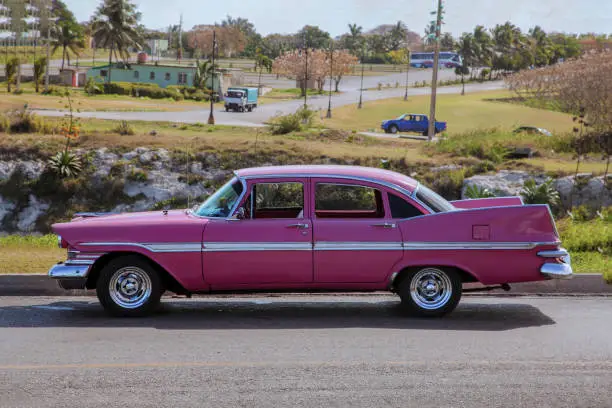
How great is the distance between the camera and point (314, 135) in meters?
33.7

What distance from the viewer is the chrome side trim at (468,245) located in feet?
27.8

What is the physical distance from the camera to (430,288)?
866 centimetres

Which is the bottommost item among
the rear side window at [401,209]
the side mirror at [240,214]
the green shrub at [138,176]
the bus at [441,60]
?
the green shrub at [138,176]

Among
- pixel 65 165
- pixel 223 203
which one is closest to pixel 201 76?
pixel 65 165

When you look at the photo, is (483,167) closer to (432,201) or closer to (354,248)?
(432,201)

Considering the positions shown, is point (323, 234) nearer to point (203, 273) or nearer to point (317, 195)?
point (317, 195)

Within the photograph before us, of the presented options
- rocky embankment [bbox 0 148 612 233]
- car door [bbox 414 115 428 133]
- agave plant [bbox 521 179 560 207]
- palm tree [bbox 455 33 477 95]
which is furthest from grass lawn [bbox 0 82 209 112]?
palm tree [bbox 455 33 477 95]

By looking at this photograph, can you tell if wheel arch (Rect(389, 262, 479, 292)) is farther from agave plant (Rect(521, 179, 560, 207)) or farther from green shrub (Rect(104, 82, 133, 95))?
green shrub (Rect(104, 82, 133, 95))

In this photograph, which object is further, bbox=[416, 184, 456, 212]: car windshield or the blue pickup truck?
the blue pickup truck

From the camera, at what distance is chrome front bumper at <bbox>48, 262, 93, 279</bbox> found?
27.7 feet

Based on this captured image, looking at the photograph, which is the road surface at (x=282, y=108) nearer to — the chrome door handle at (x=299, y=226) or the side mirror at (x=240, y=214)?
the side mirror at (x=240, y=214)

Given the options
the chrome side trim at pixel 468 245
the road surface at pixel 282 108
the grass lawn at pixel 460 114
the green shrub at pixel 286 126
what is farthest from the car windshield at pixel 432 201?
the grass lawn at pixel 460 114

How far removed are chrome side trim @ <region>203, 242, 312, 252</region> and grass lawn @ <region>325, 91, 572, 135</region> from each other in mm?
59172

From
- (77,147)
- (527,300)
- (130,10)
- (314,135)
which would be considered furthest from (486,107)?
(527,300)
